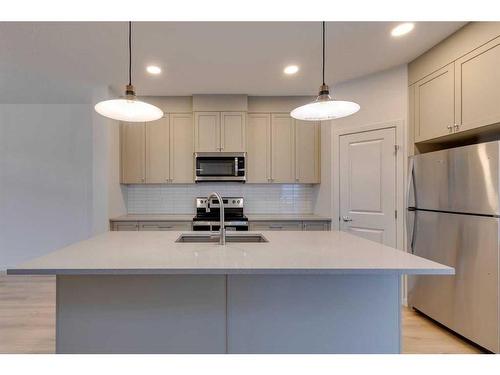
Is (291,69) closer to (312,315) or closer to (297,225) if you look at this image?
(297,225)

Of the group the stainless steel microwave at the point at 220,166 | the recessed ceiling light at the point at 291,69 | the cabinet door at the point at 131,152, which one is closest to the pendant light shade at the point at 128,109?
the recessed ceiling light at the point at 291,69

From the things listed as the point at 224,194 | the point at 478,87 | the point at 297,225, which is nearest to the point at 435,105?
the point at 478,87

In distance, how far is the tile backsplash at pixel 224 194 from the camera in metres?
4.07

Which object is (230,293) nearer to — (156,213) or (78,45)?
(78,45)

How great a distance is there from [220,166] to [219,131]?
0.47m

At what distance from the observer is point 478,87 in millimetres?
2104

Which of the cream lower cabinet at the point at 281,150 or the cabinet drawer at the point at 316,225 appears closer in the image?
the cabinet drawer at the point at 316,225

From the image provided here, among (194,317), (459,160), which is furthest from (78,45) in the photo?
(459,160)

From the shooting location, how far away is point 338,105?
1.67 meters

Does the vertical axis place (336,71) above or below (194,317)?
above

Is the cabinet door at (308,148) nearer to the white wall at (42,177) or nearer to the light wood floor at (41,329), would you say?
the light wood floor at (41,329)

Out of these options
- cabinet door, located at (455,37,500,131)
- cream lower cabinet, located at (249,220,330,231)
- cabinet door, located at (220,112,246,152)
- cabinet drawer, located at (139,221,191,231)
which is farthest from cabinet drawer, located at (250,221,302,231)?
cabinet door, located at (455,37,500,131)

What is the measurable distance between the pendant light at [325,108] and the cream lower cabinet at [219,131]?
1960 millimetres

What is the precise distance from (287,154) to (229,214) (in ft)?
3.85
